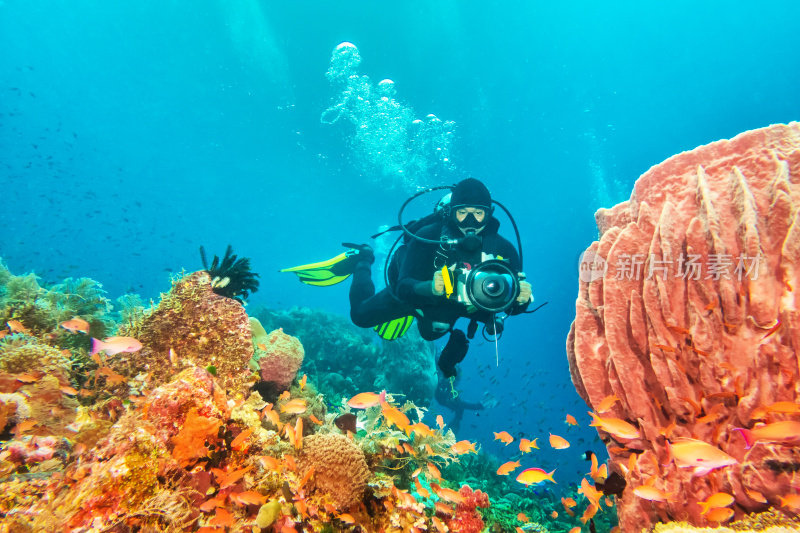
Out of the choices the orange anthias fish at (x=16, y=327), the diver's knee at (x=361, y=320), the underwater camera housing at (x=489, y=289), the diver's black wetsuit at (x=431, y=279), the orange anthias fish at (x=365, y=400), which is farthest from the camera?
the diver's knee at (x=361, y=320)

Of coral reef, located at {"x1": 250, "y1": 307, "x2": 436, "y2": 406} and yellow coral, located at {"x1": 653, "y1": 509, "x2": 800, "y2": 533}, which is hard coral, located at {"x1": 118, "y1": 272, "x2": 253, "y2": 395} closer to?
yellow coral, located at {"x1": 653, "y1": 509, "x2": 800, "y2": 533}

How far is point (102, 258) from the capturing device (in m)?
144

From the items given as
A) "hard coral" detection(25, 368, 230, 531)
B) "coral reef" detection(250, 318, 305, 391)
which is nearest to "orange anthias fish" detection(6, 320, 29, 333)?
"coral reef" detection(250, 318, 305, 391)

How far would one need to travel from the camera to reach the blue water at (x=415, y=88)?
28.0 m

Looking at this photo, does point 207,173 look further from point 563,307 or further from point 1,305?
point 563,307

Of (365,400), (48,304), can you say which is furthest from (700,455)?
(48,304)

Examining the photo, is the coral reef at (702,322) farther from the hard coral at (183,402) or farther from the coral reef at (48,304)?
the coral reef at (48,304)

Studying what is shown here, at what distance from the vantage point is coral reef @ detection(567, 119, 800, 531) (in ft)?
7.25

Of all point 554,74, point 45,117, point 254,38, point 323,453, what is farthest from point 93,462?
point 45,117

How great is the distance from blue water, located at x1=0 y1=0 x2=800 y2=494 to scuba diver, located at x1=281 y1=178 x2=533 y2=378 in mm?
13923

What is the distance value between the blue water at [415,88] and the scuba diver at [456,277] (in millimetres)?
13923

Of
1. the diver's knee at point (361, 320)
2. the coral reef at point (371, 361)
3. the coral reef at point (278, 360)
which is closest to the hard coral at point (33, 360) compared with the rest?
the coral reef at point (278, 360)

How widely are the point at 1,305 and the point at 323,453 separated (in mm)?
5576

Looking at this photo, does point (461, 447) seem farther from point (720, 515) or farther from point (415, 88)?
point (415, 88)
